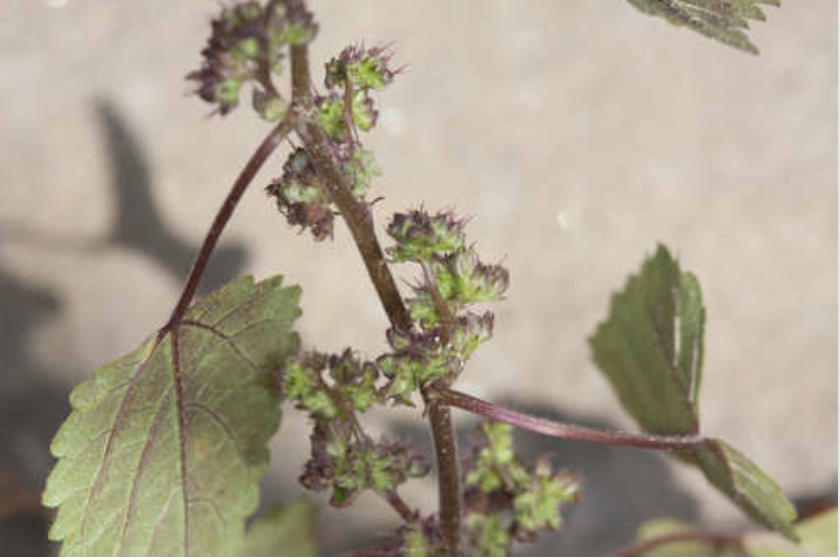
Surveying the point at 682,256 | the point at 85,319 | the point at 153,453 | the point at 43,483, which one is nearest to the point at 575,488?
the point at 153,453

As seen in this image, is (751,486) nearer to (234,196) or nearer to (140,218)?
(234,196)

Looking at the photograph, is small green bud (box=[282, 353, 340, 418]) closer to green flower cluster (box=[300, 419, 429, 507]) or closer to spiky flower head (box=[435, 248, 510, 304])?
green flower cluster (box=[300, 419, 429, 507])

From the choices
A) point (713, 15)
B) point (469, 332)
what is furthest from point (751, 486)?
point (713, 15)

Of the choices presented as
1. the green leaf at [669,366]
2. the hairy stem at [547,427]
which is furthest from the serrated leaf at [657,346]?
the hairy stem at [547,427]

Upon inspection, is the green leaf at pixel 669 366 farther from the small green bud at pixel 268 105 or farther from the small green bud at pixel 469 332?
the small green bud at pixel 268 105

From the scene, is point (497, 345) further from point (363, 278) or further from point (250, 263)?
point (250, 263)
